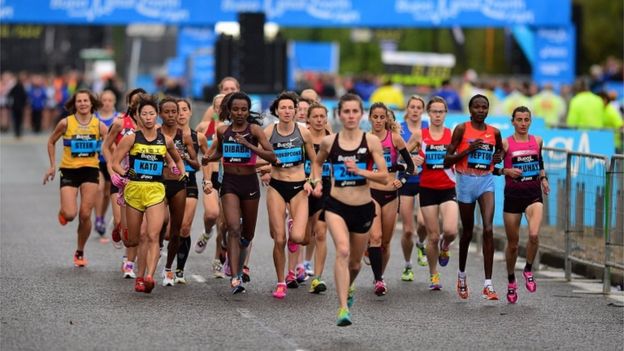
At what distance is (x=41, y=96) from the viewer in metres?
45.4

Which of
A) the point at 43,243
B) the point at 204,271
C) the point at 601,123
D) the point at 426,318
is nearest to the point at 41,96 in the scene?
the point at 601,123

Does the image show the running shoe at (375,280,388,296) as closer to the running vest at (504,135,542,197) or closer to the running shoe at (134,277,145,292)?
the running vest at (504,135,542,197)

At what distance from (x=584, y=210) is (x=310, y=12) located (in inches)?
Result: 912

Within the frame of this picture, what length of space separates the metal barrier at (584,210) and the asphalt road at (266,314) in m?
0.43

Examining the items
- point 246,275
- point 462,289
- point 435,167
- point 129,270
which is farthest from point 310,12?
point 462,289

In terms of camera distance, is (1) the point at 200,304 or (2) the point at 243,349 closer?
(2) the point at 243,349

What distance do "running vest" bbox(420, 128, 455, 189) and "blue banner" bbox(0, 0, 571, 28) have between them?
2366 centimetres

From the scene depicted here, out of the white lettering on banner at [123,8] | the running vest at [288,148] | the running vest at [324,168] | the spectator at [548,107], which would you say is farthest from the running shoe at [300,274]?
the white lettering on banner at [123,8]

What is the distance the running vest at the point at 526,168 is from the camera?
14500mm

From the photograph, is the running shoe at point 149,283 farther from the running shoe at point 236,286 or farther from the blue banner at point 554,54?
the blue banner at point 554,54

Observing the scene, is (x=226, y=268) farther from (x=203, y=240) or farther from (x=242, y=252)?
(x=242, y=252)

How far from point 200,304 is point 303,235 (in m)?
1.13

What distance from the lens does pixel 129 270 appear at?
15539mm

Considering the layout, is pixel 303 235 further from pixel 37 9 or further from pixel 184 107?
pixel 37 9
